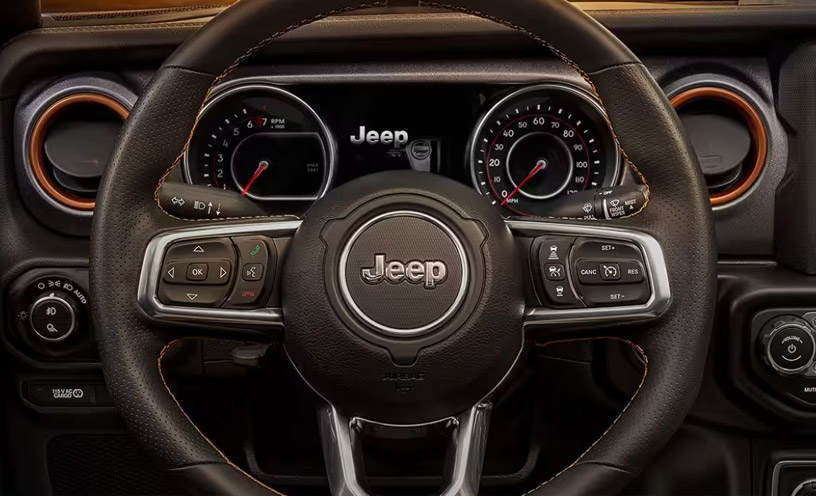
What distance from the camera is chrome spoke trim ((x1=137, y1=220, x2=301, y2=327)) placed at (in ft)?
3.59

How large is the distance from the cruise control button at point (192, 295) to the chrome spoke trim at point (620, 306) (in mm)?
386

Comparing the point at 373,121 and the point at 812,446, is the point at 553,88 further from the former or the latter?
the point at 812,446

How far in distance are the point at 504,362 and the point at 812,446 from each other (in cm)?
79

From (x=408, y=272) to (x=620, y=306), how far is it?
266mm

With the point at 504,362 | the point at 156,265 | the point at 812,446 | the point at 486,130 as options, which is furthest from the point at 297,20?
the point at 812,446

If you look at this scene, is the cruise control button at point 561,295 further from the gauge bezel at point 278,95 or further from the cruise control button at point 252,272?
the gauge bezel at point 278,95

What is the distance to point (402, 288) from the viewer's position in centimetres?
109

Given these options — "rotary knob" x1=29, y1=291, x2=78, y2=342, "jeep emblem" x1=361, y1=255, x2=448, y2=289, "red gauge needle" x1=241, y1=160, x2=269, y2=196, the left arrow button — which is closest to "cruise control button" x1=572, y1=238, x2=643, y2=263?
"jeep emblem" x1=361, y1=255, x2=448, y2=289

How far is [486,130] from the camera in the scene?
5.42ft

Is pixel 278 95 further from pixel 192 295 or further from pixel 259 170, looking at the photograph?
pixel 192 295

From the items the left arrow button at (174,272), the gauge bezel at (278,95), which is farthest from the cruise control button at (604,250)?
the gauge bezel at (278,95)

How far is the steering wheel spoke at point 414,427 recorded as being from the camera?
1.11m

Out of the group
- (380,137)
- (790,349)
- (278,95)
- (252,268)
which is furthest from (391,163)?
(790,349)

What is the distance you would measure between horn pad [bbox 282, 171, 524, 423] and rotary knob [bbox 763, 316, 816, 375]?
57 centimetres
